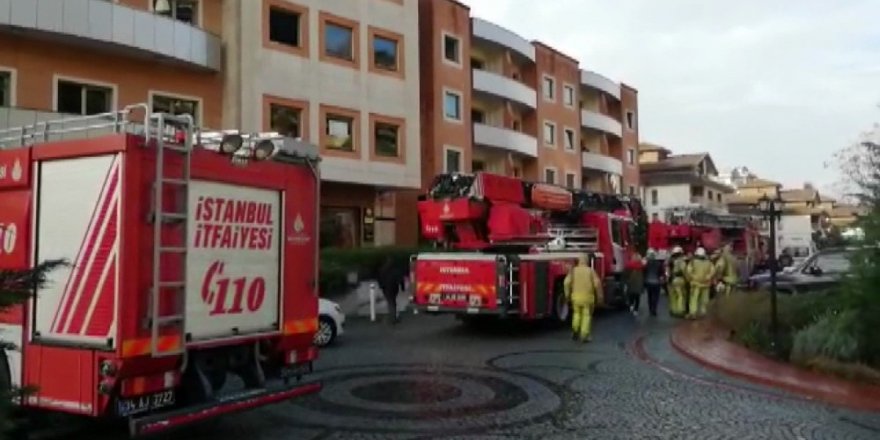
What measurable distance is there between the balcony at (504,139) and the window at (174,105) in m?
15.5

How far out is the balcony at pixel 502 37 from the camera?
38.4m

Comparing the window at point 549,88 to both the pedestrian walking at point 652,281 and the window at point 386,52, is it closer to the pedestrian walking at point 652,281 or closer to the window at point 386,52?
the window at point 386,52

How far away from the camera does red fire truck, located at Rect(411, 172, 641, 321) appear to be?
15719 millimetres

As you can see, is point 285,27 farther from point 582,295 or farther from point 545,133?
point 545,133

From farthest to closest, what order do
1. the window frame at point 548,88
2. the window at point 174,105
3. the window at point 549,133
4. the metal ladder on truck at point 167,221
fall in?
the window frame at point 548,88 → the window at point 549,133 → the window at point 174,105 → the metal ladder on truck at point 167,221

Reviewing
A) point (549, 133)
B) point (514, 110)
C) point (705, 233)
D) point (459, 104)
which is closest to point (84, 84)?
point (459, 104)

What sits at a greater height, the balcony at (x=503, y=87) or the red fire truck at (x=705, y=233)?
the balcony at (x=503, y=87)

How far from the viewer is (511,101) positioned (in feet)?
135

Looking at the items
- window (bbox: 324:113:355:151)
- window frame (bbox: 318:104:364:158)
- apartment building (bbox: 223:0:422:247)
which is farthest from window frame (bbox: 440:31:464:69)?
window (bbox: 324:113:355:151)

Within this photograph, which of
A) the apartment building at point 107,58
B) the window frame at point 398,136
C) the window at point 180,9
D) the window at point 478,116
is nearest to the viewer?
the apartment building at point 107,58

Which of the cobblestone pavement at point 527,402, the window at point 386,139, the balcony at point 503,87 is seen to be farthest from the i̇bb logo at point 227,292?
the balcony at point 503,87

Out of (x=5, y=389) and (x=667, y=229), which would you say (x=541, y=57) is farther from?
(x=5, y=389)

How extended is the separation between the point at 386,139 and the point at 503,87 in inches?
460

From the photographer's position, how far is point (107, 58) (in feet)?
74.8
